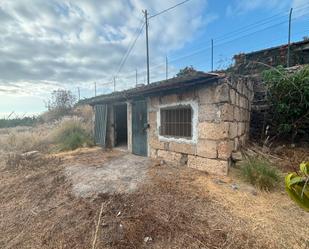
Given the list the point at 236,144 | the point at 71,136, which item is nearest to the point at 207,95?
the point at 236,144

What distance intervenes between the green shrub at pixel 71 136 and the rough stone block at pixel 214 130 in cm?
624

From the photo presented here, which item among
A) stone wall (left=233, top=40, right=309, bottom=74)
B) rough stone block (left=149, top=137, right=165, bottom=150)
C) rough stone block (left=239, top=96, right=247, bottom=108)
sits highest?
stone wall (left=233, top=40, right=309, bottom=74)

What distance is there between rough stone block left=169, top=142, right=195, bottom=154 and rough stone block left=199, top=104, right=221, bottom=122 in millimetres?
833

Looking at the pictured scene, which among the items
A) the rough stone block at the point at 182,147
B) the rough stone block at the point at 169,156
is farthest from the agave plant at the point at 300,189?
the rough stone block at the point at 169,156

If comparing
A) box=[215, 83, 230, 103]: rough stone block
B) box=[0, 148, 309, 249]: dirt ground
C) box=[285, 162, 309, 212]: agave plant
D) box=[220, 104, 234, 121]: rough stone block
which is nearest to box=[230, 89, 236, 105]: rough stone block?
box=[220, 104, 234, 121]: rough stone block

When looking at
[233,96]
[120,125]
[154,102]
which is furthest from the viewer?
[120,125]

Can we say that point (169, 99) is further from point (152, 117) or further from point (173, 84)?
point (152, 117)

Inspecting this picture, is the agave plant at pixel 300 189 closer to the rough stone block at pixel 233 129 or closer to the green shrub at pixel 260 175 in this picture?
the green shrub at pixel 260 175

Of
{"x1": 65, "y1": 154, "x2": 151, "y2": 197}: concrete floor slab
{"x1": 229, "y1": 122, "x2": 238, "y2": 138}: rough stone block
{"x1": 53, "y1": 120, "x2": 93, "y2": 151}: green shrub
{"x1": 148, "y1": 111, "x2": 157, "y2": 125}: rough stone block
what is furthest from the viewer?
{"x1": 53, "y1": 120, "x2": 93, "y2": 151}: green shrub

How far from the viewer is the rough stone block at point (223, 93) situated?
14.8 ft

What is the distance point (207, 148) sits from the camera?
191 inches

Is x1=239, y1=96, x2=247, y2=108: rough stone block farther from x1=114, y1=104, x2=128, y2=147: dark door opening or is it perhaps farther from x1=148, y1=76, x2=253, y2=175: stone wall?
x1=114, y1=104, x2=128, y2=147: dark door opening

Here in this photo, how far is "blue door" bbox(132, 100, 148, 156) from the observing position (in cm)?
672

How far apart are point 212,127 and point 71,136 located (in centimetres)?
746
